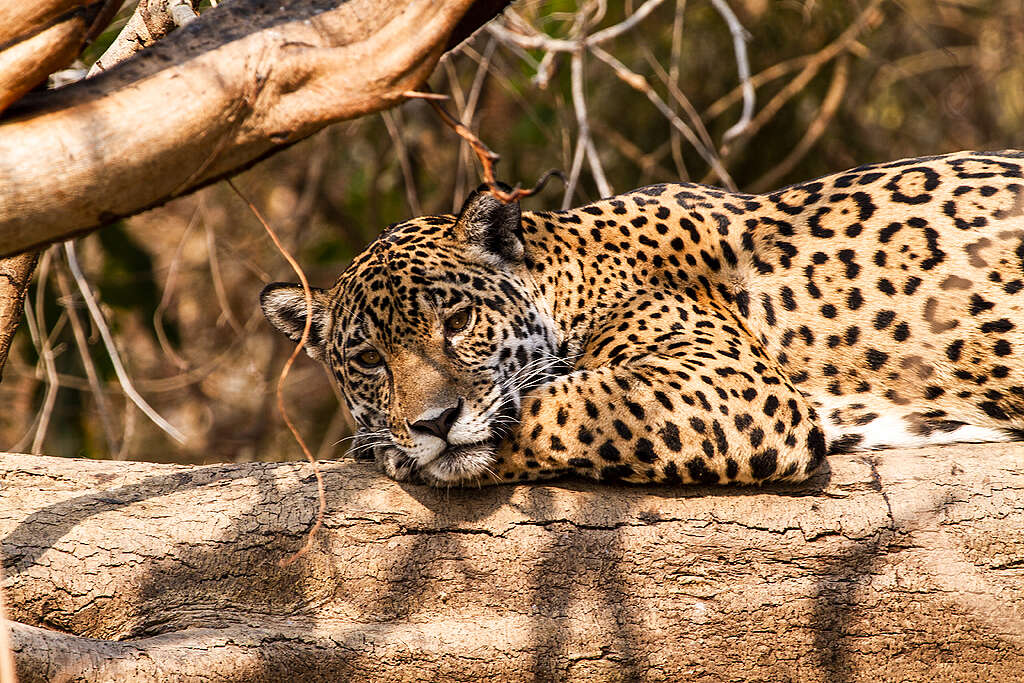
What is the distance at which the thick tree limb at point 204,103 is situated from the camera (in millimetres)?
2600

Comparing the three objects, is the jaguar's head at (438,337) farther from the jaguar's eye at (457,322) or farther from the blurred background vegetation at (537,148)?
the blurred background vegetation at (537,148)

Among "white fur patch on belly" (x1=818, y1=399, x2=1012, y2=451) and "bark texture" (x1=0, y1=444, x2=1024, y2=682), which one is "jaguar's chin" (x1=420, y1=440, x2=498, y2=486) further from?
"white fur patch on belly" (x1=818, y1=399, x2=1012, y2=451)

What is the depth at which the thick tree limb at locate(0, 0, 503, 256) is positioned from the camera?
Result: 2.60 m

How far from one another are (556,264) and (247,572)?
201 centimetres

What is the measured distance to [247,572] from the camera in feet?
13.8

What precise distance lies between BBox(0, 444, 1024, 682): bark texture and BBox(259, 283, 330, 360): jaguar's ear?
4.01ft

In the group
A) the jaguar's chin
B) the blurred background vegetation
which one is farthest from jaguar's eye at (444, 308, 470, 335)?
the blurred background vegetation

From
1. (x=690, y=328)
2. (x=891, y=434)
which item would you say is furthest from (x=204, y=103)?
(x=891, y=434)

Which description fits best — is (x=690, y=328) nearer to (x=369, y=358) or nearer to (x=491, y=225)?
(x=491, y=225)

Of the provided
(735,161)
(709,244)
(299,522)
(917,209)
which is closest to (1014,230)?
(917,209)

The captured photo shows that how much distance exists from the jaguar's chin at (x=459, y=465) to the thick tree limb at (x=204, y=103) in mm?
1793

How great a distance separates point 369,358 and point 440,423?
675 mm

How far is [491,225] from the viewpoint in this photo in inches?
204

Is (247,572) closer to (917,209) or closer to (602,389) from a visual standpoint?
(602,389)
